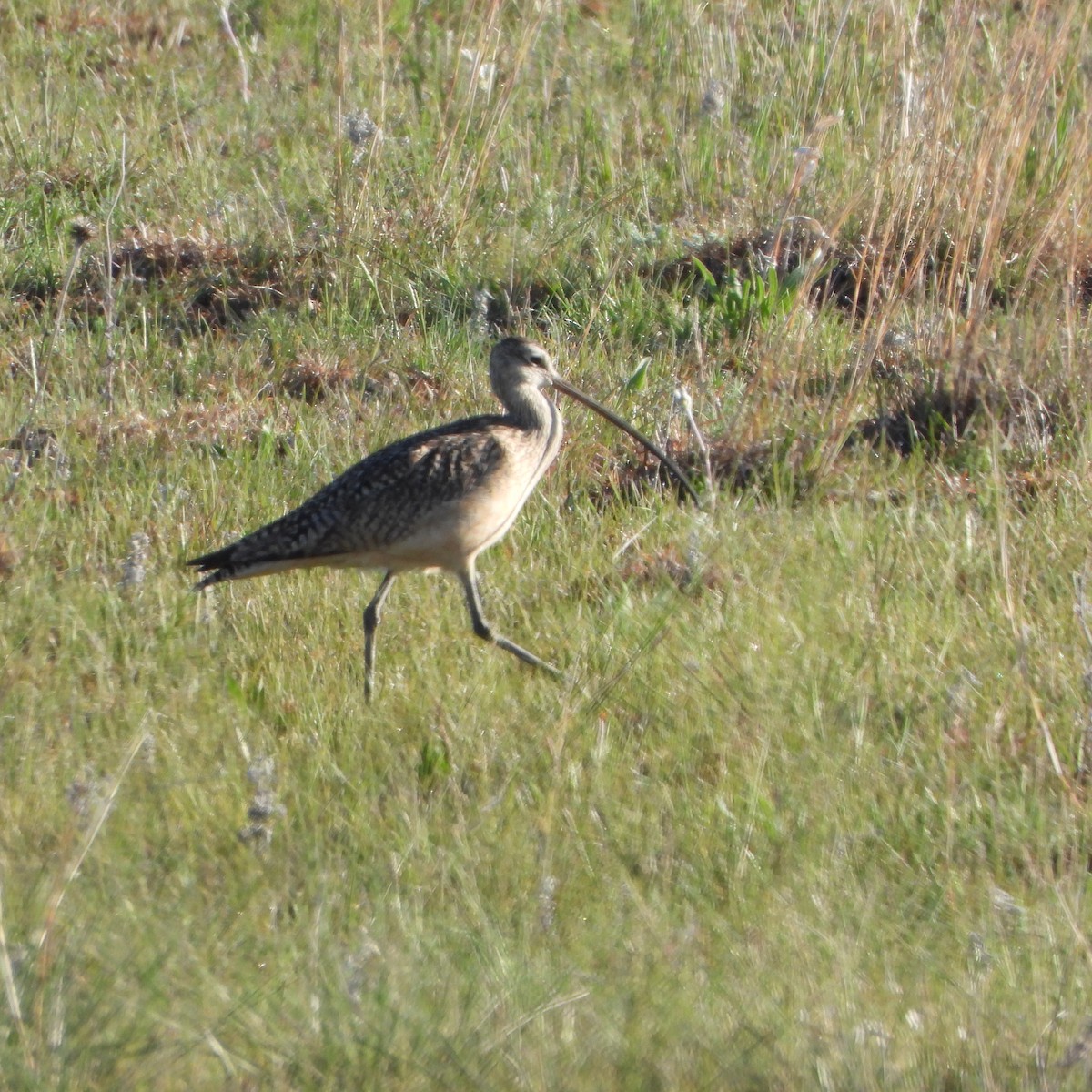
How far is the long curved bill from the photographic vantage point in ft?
19.4

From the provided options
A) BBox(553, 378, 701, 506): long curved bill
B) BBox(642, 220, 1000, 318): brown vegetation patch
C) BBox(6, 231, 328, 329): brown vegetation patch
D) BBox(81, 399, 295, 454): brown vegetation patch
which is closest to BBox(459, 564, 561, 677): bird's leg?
BBox(553, 378, 701, 506): long curved bill

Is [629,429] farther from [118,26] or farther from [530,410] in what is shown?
[118,26]

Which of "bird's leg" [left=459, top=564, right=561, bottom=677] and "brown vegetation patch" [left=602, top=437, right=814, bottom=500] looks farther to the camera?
"brown vegetation patch" [left=602, top=437, right=814, bottom=500]

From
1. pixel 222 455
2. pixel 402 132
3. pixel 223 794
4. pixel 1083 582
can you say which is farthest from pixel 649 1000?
pixel 402 132

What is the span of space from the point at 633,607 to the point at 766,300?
2121 mm

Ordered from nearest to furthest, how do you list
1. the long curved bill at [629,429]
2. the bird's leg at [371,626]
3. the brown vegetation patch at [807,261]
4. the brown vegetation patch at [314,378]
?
1. the bird's leg at [371,626]
2. the long curved bill at [629,429]
3. the brown vegetation patch at [314,378]
4. the brown vegetation patch at [807,261]

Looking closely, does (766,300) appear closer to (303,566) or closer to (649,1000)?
(303,566)

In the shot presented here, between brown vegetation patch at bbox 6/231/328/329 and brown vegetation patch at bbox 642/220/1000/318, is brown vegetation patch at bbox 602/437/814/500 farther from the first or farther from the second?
brown vegetation patch at bbox 6/231/328/329

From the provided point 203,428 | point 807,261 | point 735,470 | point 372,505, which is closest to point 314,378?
point 203,428

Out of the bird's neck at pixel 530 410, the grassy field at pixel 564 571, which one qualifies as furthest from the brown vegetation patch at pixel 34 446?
the bird's neck at pixel 530 410

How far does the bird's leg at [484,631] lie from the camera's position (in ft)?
16.1

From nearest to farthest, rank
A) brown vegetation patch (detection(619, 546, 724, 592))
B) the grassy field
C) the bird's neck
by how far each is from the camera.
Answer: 1. the grassy field
2. brown vegetation patch (detection(619, 546, 724, 592))
3. the bird's neck

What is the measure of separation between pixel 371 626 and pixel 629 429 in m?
1.39

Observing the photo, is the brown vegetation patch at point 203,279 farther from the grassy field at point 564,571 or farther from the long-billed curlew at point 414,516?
the long-billed curlew at point 414,516
